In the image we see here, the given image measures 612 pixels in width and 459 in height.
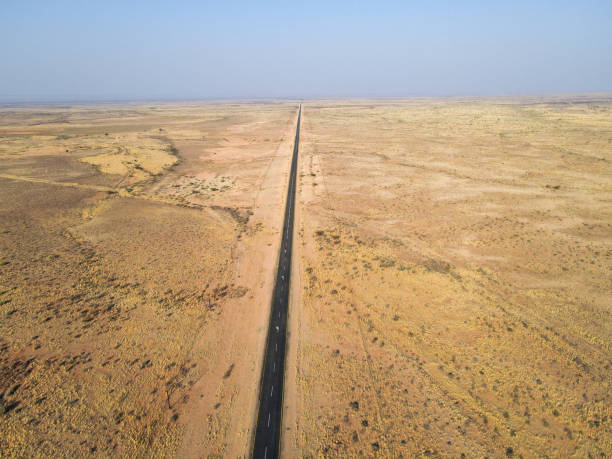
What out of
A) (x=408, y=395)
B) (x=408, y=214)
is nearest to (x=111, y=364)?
(x=408, y=395)

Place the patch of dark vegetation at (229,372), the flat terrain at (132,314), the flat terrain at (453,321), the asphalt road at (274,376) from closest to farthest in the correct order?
the asphalt road at (274,376), the flat terrain at (453,321), the flat terrain at (132,314), the patch of dark vegetation at (229,372)

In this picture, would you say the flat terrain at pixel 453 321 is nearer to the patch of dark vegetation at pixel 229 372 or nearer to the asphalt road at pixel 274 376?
the asphalt road at pixel 274 376

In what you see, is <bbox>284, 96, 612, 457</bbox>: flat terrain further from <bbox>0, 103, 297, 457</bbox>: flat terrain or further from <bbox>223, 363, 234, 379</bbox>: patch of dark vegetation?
<bbox>0, 103, 297, 457</bbox>: flat terrain

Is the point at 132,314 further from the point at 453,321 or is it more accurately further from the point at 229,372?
the point at 453,321

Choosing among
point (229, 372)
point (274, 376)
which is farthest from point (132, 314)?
point (274, 376)

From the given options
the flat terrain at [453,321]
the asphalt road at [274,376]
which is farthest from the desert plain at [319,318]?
the asphalt road at [274,376]

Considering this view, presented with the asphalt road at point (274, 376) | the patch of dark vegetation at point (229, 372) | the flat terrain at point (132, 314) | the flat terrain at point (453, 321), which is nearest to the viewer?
the asphalt road at point (274, 376)

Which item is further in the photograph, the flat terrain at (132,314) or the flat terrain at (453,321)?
the flat terrain at (132,314)

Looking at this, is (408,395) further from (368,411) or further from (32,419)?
(32,419)
